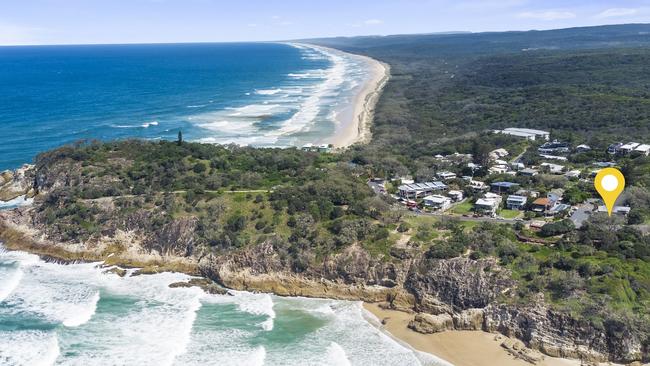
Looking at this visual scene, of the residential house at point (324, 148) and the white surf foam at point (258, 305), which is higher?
the residential house at point (324, 148)

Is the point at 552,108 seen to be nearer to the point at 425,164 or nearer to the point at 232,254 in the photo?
the point at 425,164

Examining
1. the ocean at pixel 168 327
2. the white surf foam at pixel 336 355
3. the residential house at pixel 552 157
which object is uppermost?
the residential house at pixel 552 157

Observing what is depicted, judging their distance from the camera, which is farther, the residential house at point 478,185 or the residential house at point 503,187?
the residential house at point 478,185

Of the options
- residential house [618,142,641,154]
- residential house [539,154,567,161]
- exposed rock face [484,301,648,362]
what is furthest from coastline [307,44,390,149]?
exposed rock face [484,301,648,362]

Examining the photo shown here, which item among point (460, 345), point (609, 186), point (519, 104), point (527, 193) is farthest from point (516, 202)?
point (519, 104)

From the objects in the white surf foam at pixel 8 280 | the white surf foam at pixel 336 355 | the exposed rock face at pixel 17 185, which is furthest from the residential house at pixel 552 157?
the exposed rock face at pixel 17 185

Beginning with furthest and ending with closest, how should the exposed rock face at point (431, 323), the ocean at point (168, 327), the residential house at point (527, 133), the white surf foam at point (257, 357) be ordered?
1. the residential house at point (527, 133)
2. the exposed rock face at point (431, 323)
3. the ocean at point (168, 327)
4. the white surf foam at point (257, 357)

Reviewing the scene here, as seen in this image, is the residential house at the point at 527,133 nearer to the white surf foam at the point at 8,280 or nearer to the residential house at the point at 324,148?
the residential house at the point at 324,148

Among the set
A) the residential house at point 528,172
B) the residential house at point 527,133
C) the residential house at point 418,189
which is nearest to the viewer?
the residential house at point 418,189
